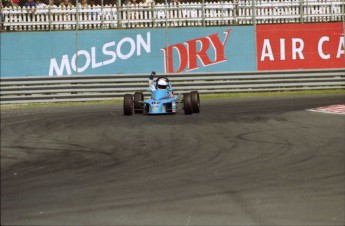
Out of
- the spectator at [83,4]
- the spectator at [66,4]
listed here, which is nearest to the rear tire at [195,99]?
the spectator at [83,4]

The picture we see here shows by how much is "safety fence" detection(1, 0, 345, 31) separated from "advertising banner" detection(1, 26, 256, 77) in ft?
1.08

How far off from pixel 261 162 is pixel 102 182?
256 centimetres

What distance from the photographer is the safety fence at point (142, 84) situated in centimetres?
2350

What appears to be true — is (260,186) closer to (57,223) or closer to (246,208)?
(246,208)

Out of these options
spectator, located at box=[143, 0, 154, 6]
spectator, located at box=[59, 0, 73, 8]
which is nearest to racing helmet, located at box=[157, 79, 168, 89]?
spectator, located at box=[143, 0, 154, 6]

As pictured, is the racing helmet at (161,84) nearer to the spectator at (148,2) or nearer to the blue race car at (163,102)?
the blue race car at (163,102)

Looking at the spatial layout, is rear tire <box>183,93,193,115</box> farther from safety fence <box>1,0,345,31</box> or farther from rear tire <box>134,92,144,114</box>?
safety fence <box>1,0,345,31</box>

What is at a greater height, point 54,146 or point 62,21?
point 62,21

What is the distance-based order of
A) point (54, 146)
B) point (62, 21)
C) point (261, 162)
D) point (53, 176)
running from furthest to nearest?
point (62, 21), point (54, 146), point (261, 162), point (53, 176)

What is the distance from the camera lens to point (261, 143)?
1269 cm

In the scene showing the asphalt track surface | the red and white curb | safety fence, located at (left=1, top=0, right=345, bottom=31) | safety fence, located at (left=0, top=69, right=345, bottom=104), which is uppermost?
safety fence, located at (left=1, top=0, right=345, bottom=31)

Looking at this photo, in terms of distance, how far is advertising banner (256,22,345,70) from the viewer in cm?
2528

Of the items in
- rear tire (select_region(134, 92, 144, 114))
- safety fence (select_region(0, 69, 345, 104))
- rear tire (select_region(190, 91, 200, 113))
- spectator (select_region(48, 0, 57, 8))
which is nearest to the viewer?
rear tire (select_region(190, 91, 200, 113))

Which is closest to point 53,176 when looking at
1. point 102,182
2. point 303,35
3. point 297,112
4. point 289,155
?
point 102,182
